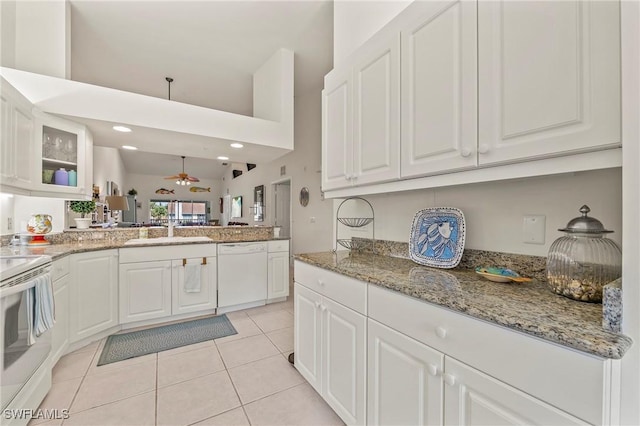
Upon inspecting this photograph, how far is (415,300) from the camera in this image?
1.05 meters

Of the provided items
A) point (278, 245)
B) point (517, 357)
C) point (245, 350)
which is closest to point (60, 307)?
point (245, 350)

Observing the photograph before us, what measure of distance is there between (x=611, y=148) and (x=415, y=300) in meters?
0.76

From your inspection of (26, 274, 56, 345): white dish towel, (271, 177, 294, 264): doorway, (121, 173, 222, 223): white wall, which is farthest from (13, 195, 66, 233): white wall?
(121, 173, 222, 223): white wall

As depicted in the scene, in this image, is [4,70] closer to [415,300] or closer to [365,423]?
[415,300]

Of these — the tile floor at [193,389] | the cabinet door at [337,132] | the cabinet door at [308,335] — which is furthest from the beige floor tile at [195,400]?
the cabinet door at [337,132]

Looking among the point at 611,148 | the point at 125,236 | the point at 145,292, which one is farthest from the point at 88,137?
the point at 611,148

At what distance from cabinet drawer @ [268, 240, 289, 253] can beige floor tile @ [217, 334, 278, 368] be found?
3.81 ft

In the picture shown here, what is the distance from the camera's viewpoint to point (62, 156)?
2582mm

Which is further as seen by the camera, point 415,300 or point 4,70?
point 4,70

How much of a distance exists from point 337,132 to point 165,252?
87.7 inches

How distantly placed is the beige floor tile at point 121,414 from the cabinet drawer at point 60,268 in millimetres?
968

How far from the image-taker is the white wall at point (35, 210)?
2576 millimetres

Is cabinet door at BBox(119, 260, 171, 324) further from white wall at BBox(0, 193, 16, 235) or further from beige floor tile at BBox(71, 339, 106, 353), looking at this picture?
white wall at BBox(0, 193, 16, 235)

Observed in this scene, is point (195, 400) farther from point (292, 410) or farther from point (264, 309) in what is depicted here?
point (264, 309)
